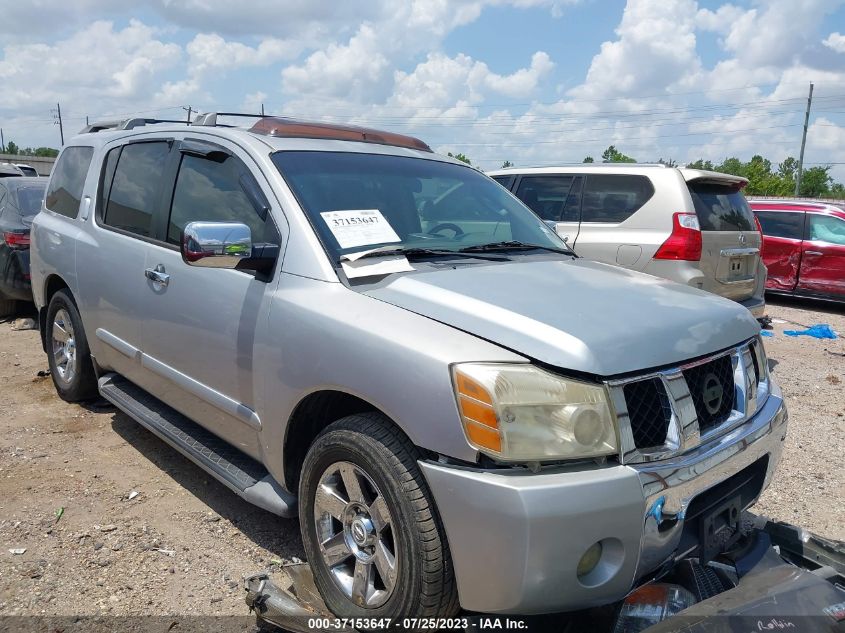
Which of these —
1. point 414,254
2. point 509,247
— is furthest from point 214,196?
point 509,247

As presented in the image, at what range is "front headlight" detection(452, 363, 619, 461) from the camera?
195cm

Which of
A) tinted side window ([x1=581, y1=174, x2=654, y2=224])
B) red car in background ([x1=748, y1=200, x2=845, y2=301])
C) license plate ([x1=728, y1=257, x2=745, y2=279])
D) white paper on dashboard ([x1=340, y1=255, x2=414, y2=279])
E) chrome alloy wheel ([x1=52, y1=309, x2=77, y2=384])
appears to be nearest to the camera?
white paper on dashboard ([x1=340, y1=255, x2=414, y2=279])

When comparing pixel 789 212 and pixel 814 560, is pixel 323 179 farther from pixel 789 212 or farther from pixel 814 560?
pixel 789 212

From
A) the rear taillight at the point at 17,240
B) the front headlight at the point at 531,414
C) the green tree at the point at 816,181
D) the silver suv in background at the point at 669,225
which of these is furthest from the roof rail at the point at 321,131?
the green tree at the point at 816,181

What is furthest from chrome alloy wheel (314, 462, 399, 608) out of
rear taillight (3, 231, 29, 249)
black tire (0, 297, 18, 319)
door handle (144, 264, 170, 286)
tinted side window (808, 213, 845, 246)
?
tinted side window (808, 213, 845, 246)

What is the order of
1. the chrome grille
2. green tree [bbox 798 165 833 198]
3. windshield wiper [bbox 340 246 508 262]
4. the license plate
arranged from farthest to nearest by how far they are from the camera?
green tree [bbox 798 165 833 198] < the license plate < windshield wiper [bbox 340 246 508 262] < the chrome grille

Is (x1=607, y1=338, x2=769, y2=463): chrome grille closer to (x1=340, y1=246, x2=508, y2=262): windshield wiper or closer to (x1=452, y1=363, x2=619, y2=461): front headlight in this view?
(x1=452, y1=363, x2=619, y2=461): front headlight

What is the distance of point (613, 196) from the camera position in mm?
6676

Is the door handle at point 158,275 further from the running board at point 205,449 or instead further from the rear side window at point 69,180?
the rear side window at point 69,180

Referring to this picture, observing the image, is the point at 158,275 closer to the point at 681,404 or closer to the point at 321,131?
the point at 321,131

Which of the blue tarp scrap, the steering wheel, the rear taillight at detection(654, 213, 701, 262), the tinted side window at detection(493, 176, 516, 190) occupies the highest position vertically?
the tinted side window at detection(493, 176, 516, 190)

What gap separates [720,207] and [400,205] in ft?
14.6

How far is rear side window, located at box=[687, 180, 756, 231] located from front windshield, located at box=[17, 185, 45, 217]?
6.93m

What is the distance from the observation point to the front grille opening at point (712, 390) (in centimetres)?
230
